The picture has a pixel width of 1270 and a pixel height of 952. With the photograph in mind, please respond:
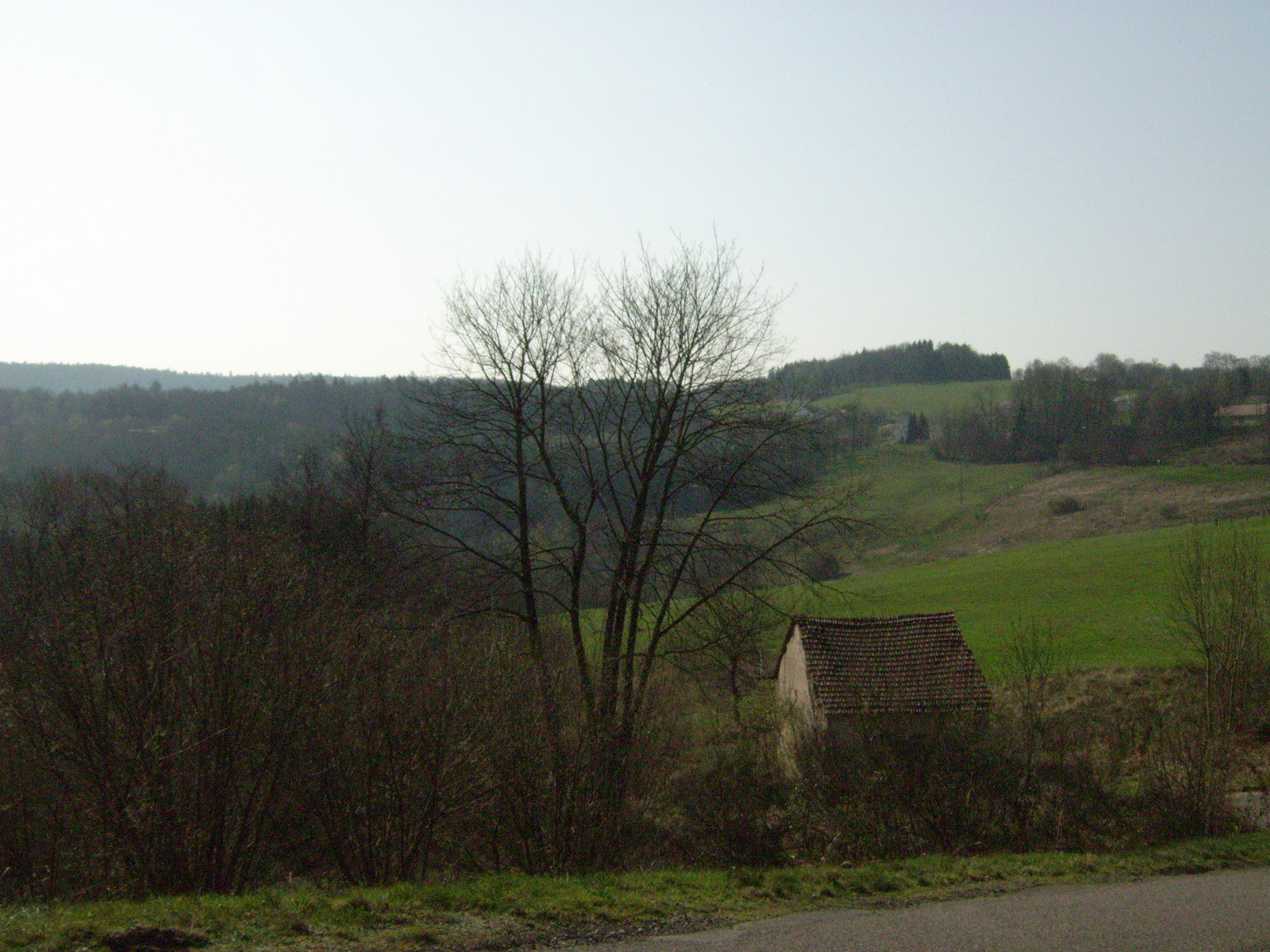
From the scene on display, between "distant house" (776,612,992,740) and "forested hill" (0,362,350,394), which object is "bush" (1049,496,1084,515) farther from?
"forested hill" (0,362,350,394)

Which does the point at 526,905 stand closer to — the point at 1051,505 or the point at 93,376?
the point at 1051,505

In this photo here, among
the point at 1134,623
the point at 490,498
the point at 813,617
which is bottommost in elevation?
the point at 1134,623

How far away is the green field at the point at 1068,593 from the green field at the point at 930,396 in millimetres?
50033

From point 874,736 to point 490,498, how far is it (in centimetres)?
791

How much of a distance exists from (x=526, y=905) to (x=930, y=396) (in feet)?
439

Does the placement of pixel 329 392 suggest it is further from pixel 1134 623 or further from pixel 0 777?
pixel 0 777

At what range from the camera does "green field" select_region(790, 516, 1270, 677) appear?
39.7 meters

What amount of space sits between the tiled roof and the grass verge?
7.11m

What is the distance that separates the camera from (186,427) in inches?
2896

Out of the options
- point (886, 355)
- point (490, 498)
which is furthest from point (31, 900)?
point (886, 355)

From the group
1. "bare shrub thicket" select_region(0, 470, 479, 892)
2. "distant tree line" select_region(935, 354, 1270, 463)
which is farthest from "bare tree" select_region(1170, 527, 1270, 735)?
"distant tree line" select_region(935, 354, 1270, 463)

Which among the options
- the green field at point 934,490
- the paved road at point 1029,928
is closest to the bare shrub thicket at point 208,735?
the paved road at point 1029,928

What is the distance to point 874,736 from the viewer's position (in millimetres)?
15391

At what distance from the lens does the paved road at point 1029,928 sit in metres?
7.73
